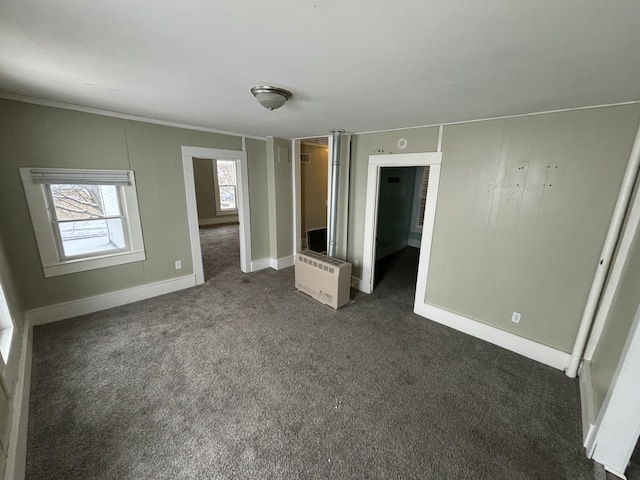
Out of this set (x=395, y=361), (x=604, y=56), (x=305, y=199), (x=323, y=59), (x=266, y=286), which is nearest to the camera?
(x=604, y=56)

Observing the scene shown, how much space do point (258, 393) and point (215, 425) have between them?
35cm

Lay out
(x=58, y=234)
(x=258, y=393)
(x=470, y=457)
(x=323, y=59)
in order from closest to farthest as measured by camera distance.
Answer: (x=323, y=59) → (x=470, y=457) → (x=258, y=393) → (x=58, y=234)

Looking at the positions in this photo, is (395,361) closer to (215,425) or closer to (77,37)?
(215,425)

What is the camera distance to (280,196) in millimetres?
4273

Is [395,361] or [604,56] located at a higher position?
[604,56]

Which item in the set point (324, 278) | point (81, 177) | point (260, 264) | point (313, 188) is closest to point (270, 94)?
point (324, 278)

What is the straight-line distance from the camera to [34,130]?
2389mm

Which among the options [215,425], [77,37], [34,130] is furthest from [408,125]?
[34,130]

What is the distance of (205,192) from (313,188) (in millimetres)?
4531

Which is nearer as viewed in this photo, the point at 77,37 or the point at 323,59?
the point at 77,37

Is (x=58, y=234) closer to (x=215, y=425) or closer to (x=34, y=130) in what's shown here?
(x=34, y=130)

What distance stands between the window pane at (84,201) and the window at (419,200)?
5498 millimetres

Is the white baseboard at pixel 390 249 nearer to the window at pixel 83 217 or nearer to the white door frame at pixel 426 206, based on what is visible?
the white door frame at pixel 426 206

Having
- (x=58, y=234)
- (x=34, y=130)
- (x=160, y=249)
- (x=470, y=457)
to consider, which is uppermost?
(x=34, y=130)
